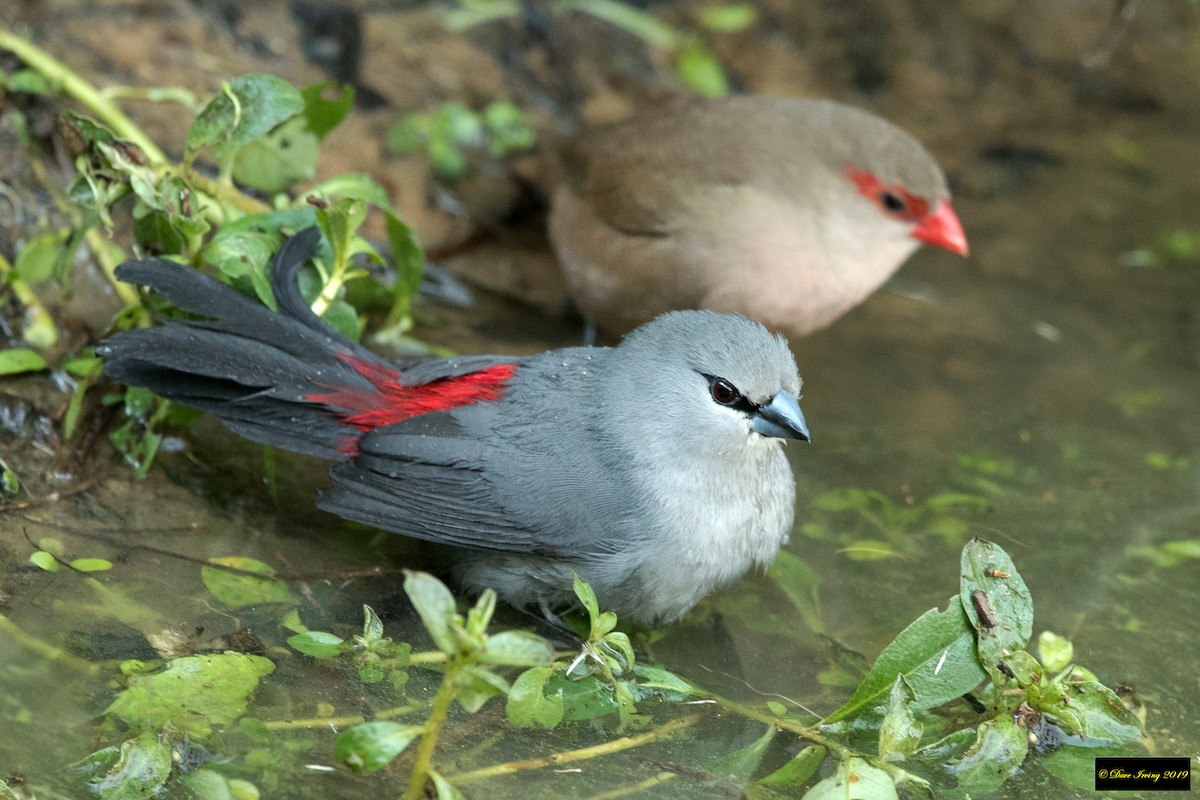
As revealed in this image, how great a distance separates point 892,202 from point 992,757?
223 centimetres

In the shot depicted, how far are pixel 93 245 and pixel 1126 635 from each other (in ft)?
9.05

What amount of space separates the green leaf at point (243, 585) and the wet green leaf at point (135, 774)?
510mm

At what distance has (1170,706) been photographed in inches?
103

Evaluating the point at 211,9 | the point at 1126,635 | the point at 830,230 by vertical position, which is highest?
the point at 211,9

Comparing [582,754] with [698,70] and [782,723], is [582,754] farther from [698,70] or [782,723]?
[698,70]

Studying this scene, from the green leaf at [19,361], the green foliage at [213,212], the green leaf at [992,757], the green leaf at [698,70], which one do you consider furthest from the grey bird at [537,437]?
the green leaf at [698,70]

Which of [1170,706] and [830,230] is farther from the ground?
[830,230]

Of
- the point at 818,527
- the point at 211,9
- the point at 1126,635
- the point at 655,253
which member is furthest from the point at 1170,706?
the point at 211,9

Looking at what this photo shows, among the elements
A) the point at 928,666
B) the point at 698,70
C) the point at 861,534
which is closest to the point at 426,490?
the point at 928,666

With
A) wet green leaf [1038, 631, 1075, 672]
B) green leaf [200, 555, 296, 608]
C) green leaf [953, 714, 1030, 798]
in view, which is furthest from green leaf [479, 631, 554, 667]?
wet green leaf [1038, 631, 1075, 672]

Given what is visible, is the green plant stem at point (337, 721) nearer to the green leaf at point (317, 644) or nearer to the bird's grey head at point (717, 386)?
the green leaf at point (317, 644)

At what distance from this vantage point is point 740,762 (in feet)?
7.54

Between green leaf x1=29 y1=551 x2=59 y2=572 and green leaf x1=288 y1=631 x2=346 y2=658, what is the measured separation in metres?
0.51

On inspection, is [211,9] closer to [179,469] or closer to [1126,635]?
[179,469]
